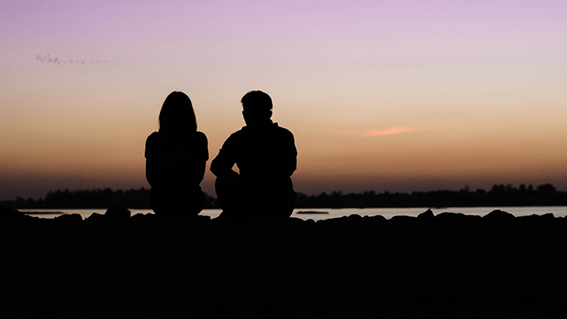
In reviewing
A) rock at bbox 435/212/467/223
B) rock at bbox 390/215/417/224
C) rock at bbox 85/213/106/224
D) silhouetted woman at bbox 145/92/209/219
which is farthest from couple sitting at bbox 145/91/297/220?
rock at bbox 435/212/467/223

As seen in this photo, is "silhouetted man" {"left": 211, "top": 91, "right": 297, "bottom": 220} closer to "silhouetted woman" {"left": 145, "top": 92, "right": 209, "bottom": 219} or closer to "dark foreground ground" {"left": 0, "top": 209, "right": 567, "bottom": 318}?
"silhouetted woman" {"left": 145, "top": 92, "right": 209, "bottom": 219}

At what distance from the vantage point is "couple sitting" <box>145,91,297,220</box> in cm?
748

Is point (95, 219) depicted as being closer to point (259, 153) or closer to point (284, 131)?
point (259, 153)

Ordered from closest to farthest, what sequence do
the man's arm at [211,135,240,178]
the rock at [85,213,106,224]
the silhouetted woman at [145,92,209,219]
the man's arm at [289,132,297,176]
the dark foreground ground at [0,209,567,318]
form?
the dark foreground ground at [0,209,567,318] < the rock at [85,213,106,224] < the man's arm at [211,135,240,178] < the man's arm at [289,132,297,176] < the silhouetted woman at [145,92,209,219]

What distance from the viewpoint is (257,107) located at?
7.53 meters

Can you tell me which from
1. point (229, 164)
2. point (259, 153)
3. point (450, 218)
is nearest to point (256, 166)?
point (259, 153)

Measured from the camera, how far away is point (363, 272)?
6.23m

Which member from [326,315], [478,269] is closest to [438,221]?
[478,269]

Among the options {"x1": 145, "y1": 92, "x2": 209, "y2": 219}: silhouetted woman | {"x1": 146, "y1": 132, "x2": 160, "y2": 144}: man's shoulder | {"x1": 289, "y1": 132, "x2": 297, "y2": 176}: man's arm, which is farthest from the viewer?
{"x1": 146, "y1": 132, "x2": 160, "y2": 144}: man's shoulder

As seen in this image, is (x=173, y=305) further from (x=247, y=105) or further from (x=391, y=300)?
(x=247, y=105)

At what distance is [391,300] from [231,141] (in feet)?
8.42

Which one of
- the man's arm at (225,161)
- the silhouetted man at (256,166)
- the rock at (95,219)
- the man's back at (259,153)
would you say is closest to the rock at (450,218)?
the silhouetted man at (256,166)

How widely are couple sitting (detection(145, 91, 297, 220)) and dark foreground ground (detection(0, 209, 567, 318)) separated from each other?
1067 millimetres

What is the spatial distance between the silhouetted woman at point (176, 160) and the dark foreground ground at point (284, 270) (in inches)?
54.5
